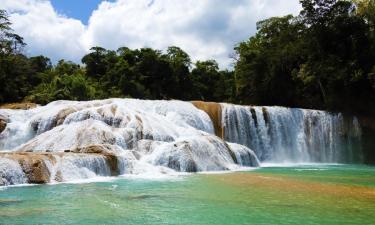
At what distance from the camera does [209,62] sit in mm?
65938

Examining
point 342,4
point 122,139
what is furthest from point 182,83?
point 122,139

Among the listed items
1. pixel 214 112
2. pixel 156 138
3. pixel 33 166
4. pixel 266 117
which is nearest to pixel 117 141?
pixel 156 138

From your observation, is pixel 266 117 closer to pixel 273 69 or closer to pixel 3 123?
pixel 273 69

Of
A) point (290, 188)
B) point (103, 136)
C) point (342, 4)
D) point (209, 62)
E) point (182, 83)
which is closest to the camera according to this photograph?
point (290, 188)

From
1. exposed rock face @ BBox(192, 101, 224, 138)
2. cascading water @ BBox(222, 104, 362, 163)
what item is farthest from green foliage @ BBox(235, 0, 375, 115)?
exposed rock face @ BBox(192, 101, 224, 138)

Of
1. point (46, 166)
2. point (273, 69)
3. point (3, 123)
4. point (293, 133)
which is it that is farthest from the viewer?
point (273, 69)

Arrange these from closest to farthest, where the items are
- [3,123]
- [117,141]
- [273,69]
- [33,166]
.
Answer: [33,166], [117,141], [3,123], [273,69]

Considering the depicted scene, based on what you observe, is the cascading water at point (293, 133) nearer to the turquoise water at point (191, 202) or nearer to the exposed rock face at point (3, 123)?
the exposed rock face at point (3, 123)

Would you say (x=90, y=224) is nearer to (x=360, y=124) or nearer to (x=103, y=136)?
(x=103, y=136)

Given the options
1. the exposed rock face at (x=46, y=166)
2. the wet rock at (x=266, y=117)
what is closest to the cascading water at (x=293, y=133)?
the wet rock at (x=266, y=117)

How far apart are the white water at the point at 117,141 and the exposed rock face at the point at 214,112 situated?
210 centimetres

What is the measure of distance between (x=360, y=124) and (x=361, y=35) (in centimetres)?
737

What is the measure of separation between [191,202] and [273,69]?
30.9m

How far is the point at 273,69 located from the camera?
4150 cm
